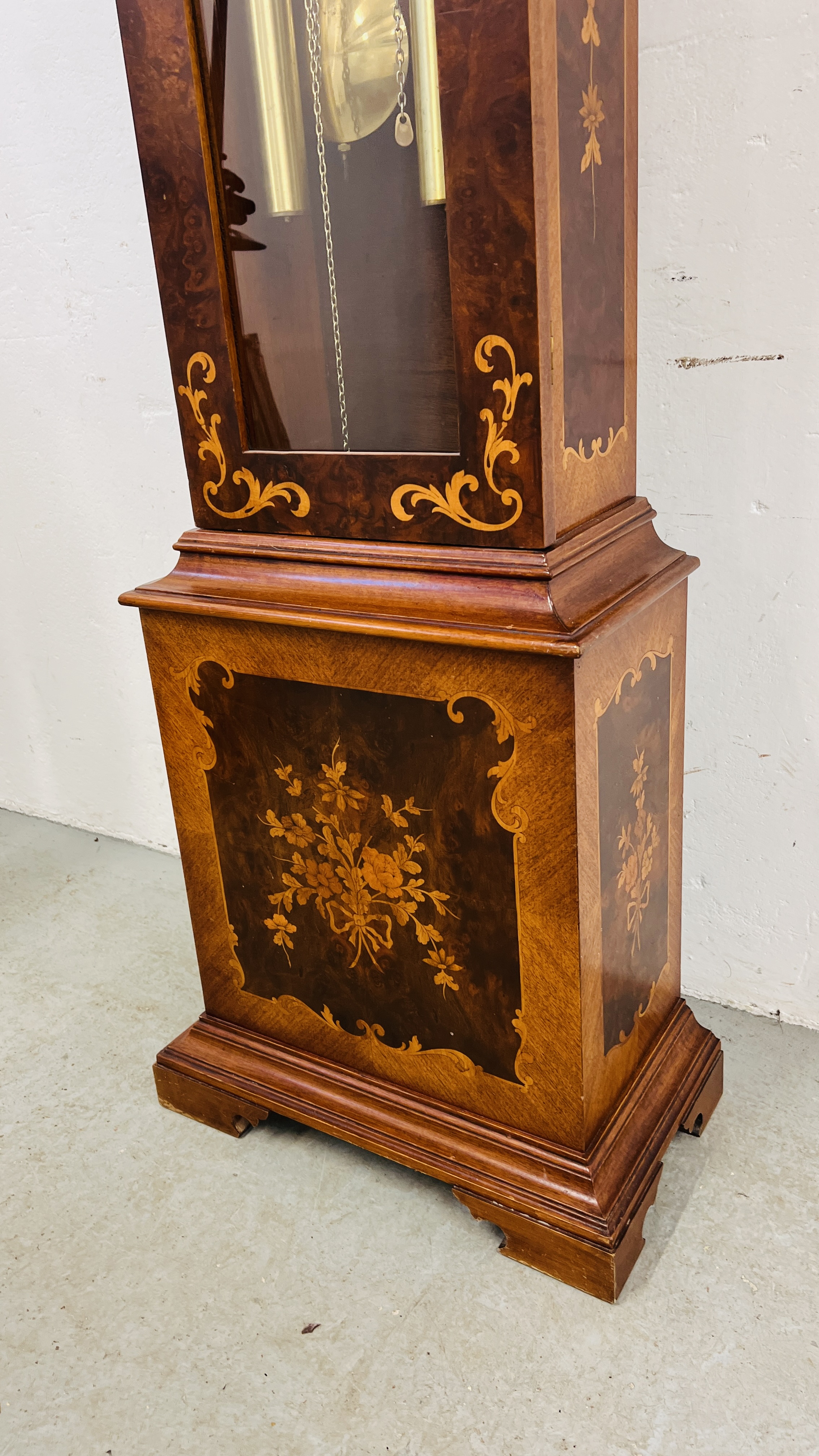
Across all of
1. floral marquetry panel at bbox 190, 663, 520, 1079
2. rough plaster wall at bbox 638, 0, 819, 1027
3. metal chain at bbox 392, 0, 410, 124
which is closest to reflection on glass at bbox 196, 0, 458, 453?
metal chain at bbox 392, 0, 410, 124

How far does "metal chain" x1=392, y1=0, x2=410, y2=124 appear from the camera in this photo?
1.04 meters

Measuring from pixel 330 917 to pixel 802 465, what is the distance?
861mm

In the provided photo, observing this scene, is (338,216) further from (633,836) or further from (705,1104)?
(705,1104)

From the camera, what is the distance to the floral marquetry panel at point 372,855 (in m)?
1.20

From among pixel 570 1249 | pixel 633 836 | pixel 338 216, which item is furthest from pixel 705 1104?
pixel 338 216

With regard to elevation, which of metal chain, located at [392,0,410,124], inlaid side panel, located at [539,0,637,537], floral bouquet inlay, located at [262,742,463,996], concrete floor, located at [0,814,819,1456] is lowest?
concrete floor, located at [0,814,819,1456]

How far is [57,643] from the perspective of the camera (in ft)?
7.78

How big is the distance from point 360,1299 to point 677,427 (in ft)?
3.94

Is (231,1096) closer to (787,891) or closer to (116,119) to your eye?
(787,891)

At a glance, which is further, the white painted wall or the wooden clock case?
the white painted wall

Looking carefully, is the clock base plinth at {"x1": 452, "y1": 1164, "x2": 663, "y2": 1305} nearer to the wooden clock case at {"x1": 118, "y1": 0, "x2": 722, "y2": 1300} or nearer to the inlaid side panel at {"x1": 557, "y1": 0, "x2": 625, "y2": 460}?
the wooden clock case at {"x1": 118, "y1": 0, "x2": 722, "y2": 1300}

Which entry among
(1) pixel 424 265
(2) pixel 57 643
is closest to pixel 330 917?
(1) pixel 424 265

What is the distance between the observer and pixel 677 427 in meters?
1.49

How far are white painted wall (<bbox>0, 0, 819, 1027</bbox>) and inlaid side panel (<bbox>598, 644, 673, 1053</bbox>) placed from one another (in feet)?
0.88
